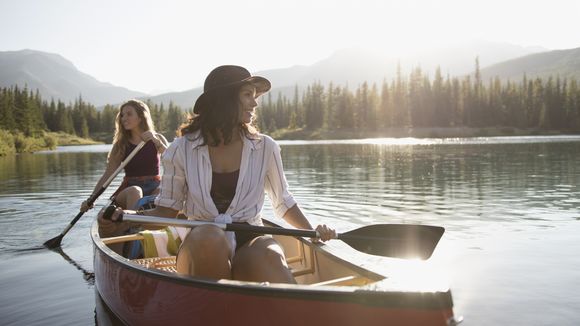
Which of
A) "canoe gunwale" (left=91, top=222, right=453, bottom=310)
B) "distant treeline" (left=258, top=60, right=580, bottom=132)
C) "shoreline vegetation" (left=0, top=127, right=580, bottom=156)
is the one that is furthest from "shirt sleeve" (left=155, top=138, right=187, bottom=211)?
"distant treeline" (left=258, top=60, right=580, bottom=132)

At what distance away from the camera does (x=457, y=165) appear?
29.7 m

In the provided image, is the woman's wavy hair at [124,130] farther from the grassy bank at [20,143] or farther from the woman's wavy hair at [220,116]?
the grassy bank at [20,143]

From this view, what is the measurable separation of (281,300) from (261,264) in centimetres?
56

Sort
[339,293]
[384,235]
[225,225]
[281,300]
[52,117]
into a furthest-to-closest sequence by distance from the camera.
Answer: [52,117]
[384,235]
[225,225]
[281,300]
[339,293]

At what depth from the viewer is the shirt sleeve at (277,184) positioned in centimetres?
509

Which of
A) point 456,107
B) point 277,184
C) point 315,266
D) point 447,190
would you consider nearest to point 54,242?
point 315,266

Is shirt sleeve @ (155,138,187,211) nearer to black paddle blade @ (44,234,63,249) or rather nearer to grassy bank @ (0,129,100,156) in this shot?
black paddle blade @ (44,234,63,249)

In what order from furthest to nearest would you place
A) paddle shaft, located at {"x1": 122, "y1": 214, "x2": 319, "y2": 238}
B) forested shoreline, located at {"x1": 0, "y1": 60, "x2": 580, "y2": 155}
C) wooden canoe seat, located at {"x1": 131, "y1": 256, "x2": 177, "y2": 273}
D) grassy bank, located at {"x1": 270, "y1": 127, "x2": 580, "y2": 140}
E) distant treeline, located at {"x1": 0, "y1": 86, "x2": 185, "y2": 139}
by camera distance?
forested shoreline, located at {"x1": 0, "y1": 60, "x2": 580, "y2": 155} < grassy bank, located at {"x1": 270, "y1": 127, "x2": 580, "y2": 140} < distant treeline, located at {"x1": 0, "y1": 86, "x2": 185, "y2": 139} < wooden canoe seat, located at {"x1": 131, "y1": 256, "x2": 177, "y2": 273} < paddle shaft, located at {"x1": 122, "y1": 214, "x2": 319, "y2": 238}

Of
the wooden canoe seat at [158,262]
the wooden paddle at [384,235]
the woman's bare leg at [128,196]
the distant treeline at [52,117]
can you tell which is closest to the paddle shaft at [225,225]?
the wooden paddle at [384,235]

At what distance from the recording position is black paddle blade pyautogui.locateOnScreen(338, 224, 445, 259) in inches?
192

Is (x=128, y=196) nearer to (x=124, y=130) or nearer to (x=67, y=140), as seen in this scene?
(x=124, y=130)

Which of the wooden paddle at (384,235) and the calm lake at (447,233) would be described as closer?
the wooden paddle at (384,235)

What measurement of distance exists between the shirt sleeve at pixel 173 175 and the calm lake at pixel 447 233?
2708mm

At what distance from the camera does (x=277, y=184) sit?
5.17m
